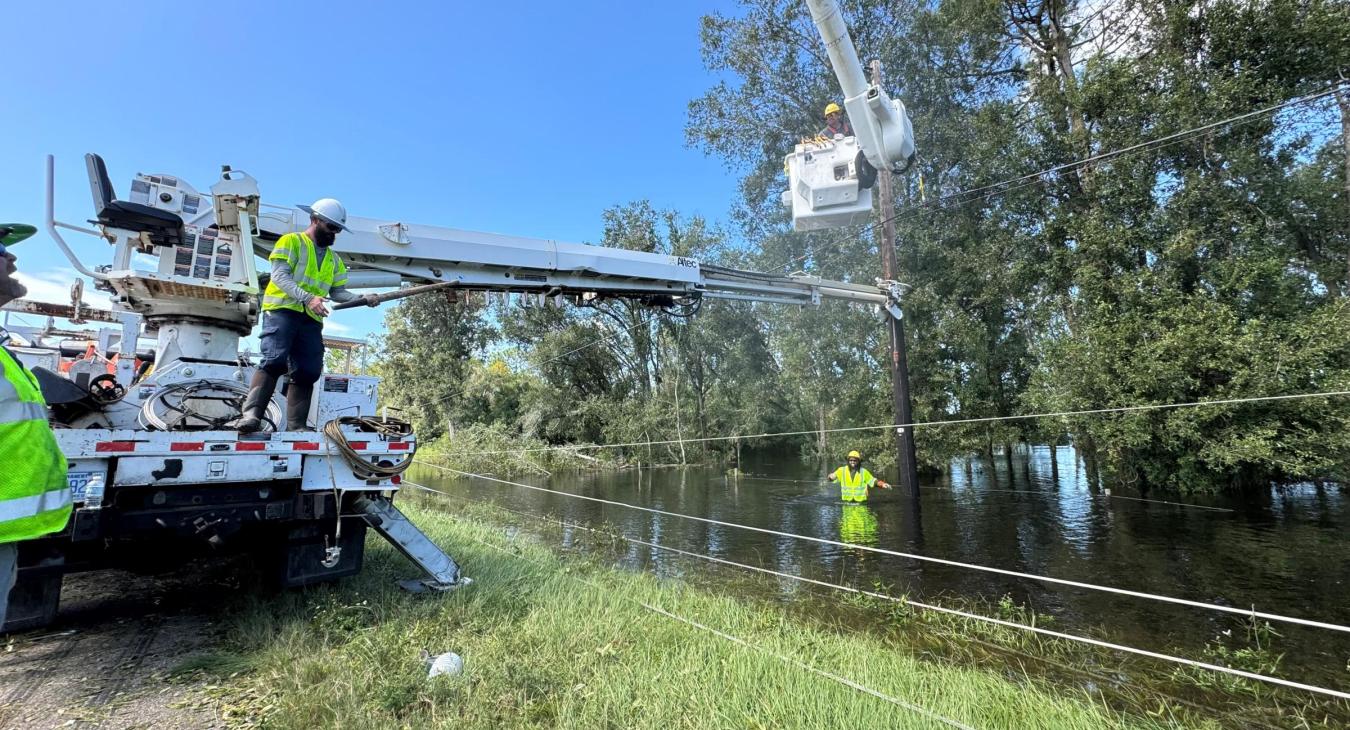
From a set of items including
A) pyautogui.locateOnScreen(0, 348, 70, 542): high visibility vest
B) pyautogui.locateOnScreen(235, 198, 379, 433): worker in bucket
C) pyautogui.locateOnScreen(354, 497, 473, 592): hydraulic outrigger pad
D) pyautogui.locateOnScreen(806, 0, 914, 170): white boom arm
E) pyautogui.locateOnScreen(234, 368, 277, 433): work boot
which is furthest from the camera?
pyautogui.locateOnScreen(806, 0, 914, 170): white boom arm

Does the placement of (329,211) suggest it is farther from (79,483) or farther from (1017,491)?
(1017,491)

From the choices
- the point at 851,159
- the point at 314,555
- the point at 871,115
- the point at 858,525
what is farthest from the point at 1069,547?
the point at 314,555

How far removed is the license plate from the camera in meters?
3.03

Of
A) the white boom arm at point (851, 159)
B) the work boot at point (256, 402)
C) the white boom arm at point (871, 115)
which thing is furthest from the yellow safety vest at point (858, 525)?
the work boot at point (256, 402)

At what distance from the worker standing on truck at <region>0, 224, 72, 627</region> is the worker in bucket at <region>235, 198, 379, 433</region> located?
7.69 ft

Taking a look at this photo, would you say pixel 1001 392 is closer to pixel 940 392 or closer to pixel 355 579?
pixel 940 392

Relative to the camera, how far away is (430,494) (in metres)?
14.8

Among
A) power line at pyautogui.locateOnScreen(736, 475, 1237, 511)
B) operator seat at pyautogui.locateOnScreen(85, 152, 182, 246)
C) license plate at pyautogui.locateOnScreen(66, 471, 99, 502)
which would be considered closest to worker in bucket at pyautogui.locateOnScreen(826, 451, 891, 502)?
power line at pyautogui.locateOnScreen(736, 475, 1237, 511)

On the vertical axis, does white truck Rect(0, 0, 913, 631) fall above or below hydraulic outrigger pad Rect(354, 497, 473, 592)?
above

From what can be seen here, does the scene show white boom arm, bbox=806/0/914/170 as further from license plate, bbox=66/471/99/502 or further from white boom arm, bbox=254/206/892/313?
license plate, bbox=66/471/99/502

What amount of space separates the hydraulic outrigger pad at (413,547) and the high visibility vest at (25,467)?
9.08 feet

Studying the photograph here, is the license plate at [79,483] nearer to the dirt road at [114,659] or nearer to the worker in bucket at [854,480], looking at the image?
the dirt road at [114,659]

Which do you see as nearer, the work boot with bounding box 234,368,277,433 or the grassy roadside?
the grassy roadside

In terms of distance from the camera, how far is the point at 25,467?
1561 mm
